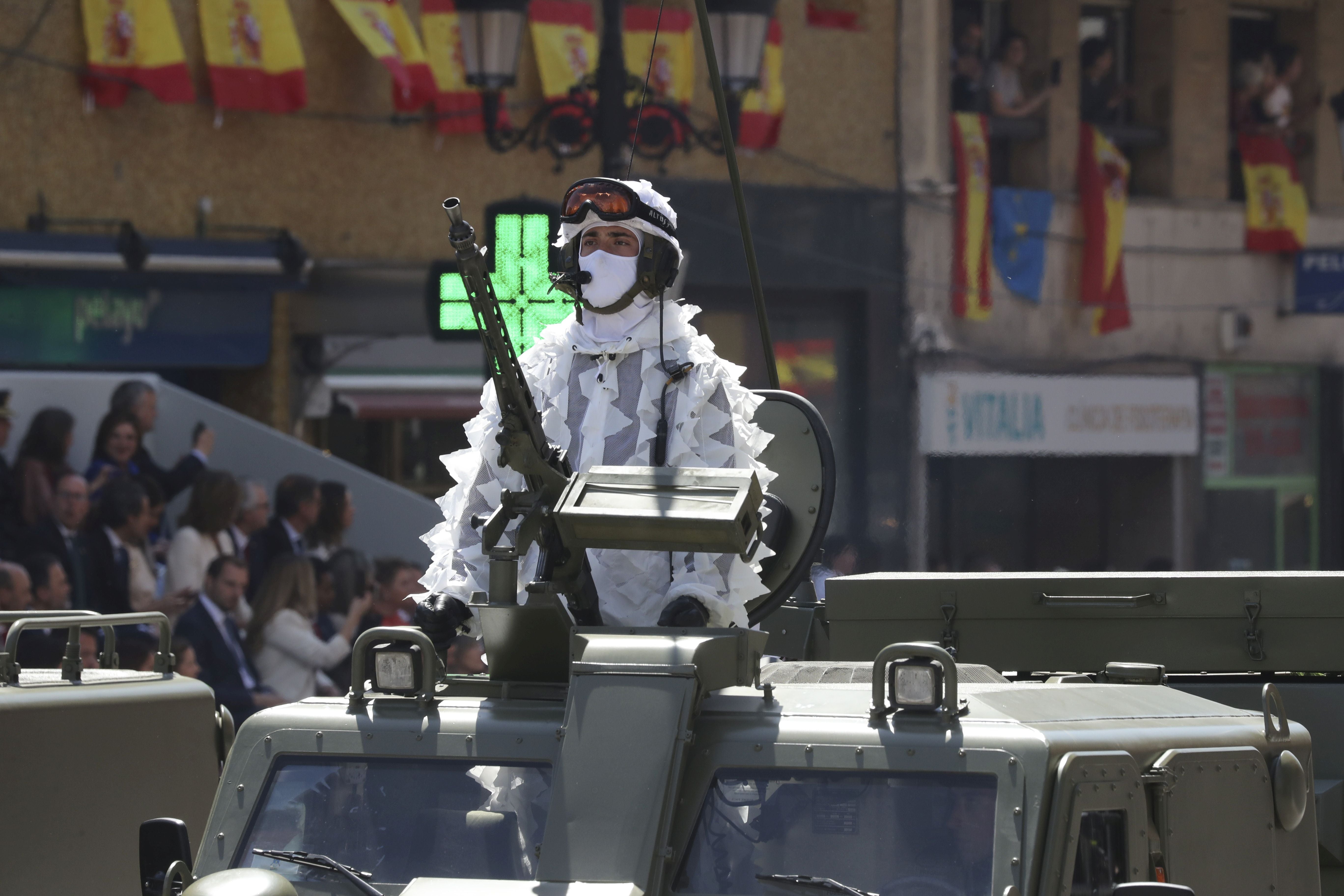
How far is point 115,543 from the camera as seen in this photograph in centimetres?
955

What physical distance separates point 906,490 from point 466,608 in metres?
10.1

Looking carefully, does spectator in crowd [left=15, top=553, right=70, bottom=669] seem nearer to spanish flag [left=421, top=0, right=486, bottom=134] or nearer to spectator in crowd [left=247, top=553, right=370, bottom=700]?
spectator in crowd [left=247, top=553, right=370, bottom=700]

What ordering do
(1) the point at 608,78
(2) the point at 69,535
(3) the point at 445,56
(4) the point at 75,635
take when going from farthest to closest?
1. (3) the point at 445,56
2. (2) the point at 69,535
3. (1) the point at 608,78
4. (4) the point at 75,635

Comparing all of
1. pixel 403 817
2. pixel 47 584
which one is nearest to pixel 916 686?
pixel 403 817

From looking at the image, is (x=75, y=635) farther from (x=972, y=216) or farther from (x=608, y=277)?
(x=972, y=216)

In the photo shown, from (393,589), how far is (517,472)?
6.34 meters

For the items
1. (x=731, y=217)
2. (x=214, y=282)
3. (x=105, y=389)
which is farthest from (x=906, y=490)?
(x=105, y=389)

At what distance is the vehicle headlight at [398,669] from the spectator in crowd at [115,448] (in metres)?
6.23

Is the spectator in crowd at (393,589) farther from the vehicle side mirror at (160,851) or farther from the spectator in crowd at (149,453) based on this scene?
the vehicle side mirror at (160,851)

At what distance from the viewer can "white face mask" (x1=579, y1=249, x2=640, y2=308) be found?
478 centimetres

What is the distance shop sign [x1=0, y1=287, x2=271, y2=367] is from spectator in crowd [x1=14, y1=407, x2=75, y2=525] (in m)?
2.43

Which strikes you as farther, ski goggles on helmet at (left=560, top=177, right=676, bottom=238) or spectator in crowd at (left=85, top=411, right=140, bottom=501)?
spectator in crowd at (left=85, top=411, right=140, bottom=501)

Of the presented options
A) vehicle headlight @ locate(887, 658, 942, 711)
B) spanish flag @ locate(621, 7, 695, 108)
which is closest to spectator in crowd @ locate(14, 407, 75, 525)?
spanish flag @ locate(621, 7, 695, 108)

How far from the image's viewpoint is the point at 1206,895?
3.76 metres
